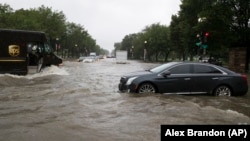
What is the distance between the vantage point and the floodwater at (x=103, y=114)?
8.02 m

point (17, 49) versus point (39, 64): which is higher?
point (17, 49)

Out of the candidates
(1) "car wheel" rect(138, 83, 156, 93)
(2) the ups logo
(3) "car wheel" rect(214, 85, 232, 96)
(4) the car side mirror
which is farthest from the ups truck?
(3) "car wheel" rect(214, 85, 232, 96)

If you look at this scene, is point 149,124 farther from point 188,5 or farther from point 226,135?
point 188,5

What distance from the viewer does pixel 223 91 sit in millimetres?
14484

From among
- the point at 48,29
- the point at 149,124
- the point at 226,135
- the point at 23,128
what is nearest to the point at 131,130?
the point at 149,124

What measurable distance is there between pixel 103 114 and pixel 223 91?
234 inches

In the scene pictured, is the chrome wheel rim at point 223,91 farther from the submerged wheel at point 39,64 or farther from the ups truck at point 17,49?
the submerged wheel at point 39,64

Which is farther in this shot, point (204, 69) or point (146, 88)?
point (204, 69)

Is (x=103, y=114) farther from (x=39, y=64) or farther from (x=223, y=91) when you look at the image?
(x=39, y=64)

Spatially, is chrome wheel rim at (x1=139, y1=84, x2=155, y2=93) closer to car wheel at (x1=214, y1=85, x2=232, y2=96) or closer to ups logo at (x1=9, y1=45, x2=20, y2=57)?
car wheel at (x1=214, y1=85, x2=232, y2=96)

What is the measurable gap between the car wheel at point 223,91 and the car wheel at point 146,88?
241cm

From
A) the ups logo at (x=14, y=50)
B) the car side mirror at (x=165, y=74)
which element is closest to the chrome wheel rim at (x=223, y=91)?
the car side mirror at (x=165, y=74)

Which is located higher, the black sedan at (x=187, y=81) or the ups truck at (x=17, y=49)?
the ups truck at (x=17, y=49)

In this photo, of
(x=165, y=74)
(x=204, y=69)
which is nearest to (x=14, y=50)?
(x=165, y=74)
